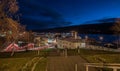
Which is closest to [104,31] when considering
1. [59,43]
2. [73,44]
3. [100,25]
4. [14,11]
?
[100,25]

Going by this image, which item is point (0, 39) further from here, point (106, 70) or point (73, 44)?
point (73, 44)

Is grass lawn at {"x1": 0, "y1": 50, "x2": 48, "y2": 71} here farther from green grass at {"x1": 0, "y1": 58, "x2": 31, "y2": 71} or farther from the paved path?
the paved path

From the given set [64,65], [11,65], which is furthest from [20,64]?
[64,65]

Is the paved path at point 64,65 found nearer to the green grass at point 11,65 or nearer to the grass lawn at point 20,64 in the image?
the grass lawn at point 20,64

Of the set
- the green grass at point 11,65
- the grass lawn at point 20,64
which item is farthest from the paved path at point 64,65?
the green grass at point 11,65

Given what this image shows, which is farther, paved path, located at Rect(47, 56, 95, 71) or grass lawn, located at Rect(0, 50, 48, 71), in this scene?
grass lawn, located at Rect(0, 50, 48, 71)

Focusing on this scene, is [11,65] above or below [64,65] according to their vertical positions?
below

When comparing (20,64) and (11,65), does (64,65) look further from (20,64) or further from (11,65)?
(11,65)

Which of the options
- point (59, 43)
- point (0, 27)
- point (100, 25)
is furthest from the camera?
point (100, 25)

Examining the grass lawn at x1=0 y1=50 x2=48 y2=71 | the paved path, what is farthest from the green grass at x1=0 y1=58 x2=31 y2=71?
the paved path

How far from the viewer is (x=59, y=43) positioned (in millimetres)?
116812

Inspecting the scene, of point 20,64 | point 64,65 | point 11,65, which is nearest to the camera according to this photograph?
point 64,65

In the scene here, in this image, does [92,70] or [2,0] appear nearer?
[92,70]

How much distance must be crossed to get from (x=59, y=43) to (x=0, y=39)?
8841 cm
